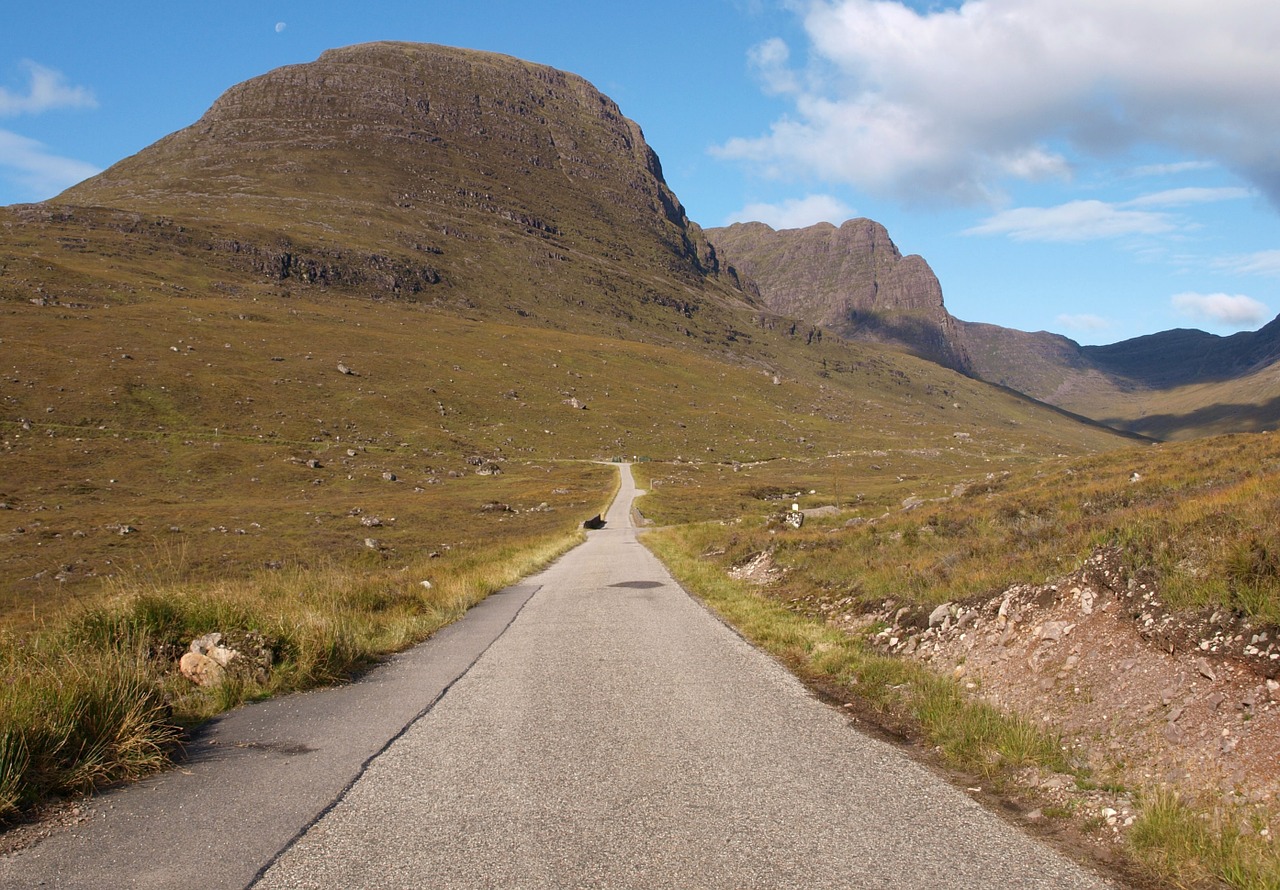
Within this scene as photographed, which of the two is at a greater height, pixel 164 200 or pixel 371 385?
pixel 164 200

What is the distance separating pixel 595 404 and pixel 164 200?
5983 inches

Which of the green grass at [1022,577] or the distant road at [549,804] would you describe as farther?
the green grass at [1022,577]

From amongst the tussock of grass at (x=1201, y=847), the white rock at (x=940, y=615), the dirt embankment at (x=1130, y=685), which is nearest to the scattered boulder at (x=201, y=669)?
the dirt embankment at (x=1130, y=685)

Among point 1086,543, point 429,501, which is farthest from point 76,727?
point 429,501

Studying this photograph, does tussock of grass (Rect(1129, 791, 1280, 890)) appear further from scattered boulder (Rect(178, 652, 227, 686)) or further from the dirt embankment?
scattered boulder (Rect(178, 652, 227, 686))

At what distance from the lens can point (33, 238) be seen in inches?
5374

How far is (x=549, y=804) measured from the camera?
5.58 meters

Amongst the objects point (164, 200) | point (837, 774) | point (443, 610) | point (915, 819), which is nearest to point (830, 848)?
point (915, 819)

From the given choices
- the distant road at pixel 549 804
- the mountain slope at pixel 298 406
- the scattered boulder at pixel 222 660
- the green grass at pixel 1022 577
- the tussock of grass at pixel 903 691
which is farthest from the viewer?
the mountain slope at pixel 298 406

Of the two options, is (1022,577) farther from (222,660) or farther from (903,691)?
(222,660)

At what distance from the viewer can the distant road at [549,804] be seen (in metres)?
4.56

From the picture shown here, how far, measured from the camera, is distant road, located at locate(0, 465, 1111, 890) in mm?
4562

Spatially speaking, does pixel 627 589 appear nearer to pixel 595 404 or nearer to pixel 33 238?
pixel 595 404

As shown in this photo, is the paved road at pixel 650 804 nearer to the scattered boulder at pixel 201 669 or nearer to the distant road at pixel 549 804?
the distant road at pixel 549 804
